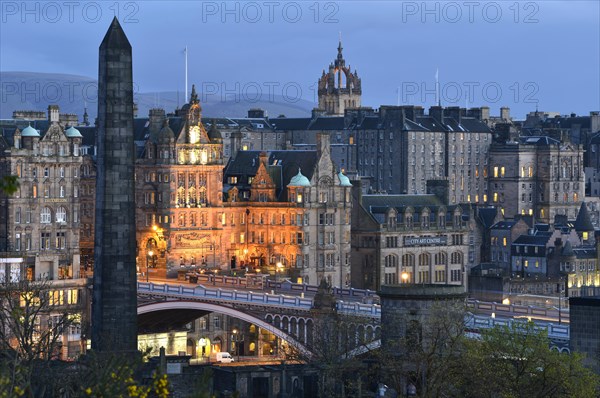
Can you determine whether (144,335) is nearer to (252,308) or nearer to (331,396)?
(252,308)

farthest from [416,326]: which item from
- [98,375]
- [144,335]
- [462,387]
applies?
[144,335]

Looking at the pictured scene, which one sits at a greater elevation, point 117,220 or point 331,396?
point 117,220

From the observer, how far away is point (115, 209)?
111 meters

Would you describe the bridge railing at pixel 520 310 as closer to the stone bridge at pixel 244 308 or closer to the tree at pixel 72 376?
the stone bridge at pixel 244 308

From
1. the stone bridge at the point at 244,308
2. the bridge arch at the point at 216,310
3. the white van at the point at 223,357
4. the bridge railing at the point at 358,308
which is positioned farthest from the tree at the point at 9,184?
the white van at the point at 223,357

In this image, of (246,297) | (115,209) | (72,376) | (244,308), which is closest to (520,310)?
(244,308)

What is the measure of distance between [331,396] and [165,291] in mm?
74072

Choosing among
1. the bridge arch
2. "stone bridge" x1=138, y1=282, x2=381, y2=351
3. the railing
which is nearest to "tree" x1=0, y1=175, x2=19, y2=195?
"stone bridge" x1=138, y1=282, x2=381, y2=351

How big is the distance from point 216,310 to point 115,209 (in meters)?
75.4

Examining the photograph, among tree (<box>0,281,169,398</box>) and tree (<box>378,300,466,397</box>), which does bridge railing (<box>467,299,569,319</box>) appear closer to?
tree (<box>378,300,466,397</box>)

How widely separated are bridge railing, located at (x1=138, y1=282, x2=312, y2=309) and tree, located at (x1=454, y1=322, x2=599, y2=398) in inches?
2255

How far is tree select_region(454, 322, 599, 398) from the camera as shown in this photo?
116 meters

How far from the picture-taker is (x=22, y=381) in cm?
8988

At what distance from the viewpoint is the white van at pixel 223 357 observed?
181000mm
